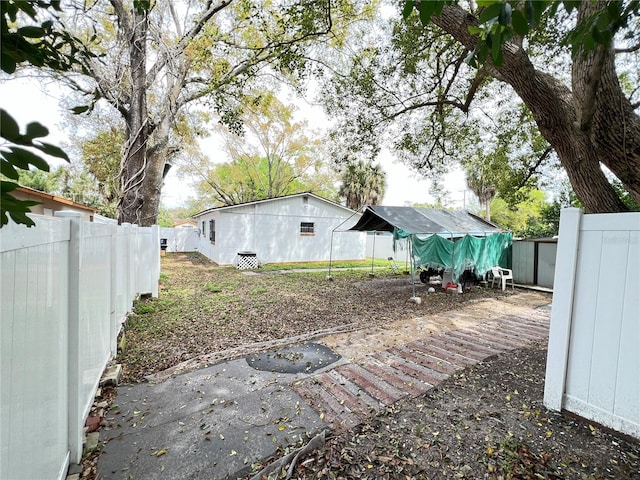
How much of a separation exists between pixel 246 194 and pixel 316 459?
88.6 ft

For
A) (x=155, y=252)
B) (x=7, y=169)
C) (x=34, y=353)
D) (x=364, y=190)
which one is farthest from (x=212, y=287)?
(x=364, y=190)

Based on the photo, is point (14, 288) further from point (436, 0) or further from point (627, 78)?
point (627, 78)

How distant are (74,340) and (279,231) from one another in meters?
13.3

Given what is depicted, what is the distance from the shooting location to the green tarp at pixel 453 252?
8031 mm

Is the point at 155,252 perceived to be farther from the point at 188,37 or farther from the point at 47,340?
the point at 47,340

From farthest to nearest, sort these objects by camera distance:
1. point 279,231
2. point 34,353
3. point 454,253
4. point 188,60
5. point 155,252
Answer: point 279,231, point 454,253, point 188,60, point 155,252, point 34,353

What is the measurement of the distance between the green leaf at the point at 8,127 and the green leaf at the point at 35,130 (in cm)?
2

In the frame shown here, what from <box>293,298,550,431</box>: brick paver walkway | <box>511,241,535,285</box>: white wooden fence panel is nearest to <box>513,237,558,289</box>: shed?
<box>511,241,535,285</box>: white wooden fence panel

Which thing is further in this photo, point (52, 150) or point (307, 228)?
point (307, 228)

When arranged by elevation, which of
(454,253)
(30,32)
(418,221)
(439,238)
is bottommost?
(454,253)

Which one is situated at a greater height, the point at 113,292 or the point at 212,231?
the point at 212,231

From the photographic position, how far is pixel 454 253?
816 cm

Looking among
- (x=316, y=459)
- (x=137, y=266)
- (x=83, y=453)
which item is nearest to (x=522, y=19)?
(x=316, y=459)

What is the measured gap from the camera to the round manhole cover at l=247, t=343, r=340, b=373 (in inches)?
141
